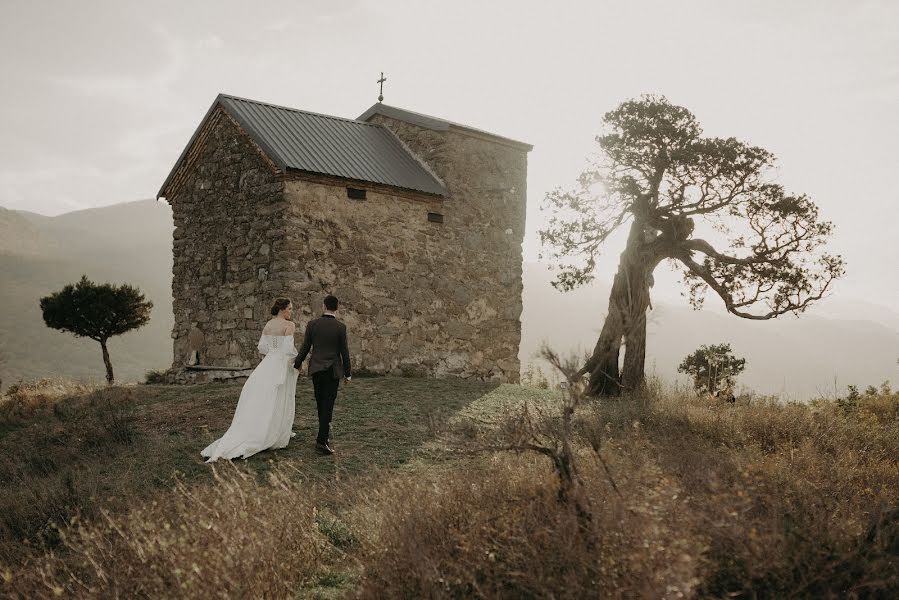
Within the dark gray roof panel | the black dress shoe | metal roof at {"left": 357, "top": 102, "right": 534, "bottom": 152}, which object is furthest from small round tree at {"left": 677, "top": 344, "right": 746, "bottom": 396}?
the black dress shoe

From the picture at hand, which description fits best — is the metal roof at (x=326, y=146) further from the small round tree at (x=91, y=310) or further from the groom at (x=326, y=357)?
the groom at (x=326, y=357)

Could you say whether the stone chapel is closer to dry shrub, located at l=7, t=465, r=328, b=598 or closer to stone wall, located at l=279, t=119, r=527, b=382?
stone wall, located at l=279, t=119, r=527, b=382

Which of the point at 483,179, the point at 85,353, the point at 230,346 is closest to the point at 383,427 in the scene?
the point at 230,346

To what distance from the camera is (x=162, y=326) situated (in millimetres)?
70375

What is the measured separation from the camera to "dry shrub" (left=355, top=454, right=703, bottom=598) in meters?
3.30

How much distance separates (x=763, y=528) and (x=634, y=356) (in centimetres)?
1117

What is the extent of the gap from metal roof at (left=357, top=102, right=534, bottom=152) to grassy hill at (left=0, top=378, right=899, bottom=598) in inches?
373

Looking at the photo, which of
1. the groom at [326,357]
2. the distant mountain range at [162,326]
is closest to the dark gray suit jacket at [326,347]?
the groom at [326,357]

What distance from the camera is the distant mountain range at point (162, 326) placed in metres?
57.2

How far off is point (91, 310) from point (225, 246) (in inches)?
239

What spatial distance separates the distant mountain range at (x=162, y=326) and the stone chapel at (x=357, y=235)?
4028 cm

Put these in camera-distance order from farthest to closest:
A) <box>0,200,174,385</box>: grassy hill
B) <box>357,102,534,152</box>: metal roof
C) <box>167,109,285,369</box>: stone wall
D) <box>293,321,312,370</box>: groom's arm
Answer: <box>0,200,174,385</box>: grassy hill
<box>357,102,534,152</box>: metal roof
<box>167,109,285,369</box>: stone wall
<box>293,321,312,370</box>: groom's arm

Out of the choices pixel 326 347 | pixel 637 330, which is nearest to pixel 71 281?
pixel 637 330

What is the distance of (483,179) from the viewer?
16.1 m
